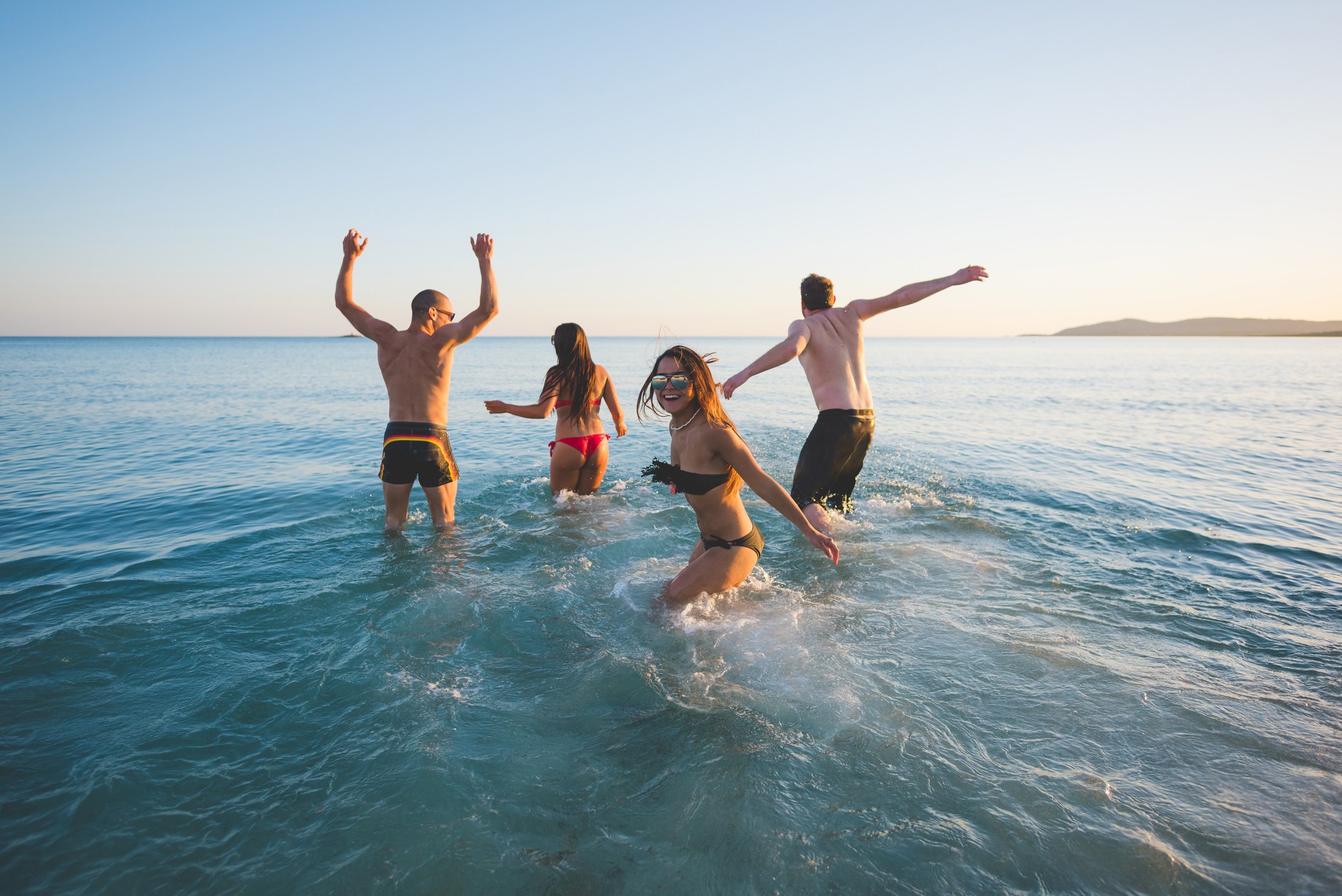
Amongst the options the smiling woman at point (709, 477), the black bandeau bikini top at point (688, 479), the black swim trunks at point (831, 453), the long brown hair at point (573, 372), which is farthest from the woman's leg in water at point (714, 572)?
the long brown hair at point (573, 372)

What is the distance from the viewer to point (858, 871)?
111 inches

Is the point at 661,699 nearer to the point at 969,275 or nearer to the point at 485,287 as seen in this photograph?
the point at 485,287

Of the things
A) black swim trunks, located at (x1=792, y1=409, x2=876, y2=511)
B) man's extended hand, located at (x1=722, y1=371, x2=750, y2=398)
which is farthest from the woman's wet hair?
man's extended hand, located at (x1=722, y1=371, x2=750, y2=398)

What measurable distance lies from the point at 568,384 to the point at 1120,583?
6.35 metres

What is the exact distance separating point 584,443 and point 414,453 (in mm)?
2366

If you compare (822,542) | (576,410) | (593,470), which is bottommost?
(593,470)

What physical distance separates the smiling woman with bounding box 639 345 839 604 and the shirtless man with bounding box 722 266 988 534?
2153 millimetres

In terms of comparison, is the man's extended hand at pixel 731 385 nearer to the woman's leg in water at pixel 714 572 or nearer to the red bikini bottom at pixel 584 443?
the woman's leg in water at pixel 714 572

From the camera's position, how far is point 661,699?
4.09 meters

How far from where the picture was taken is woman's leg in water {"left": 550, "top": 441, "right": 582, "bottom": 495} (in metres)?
8.54

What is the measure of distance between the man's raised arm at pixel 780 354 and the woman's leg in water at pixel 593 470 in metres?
2.84

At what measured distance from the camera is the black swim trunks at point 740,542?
4.96 m

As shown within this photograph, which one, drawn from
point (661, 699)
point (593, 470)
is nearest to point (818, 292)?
point (593, 470)

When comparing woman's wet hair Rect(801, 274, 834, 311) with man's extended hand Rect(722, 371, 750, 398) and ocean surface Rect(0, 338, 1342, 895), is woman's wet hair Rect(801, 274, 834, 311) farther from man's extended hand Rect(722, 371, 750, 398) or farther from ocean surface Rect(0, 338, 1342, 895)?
ocean surface Rect(0, 338, 1342, 895)
